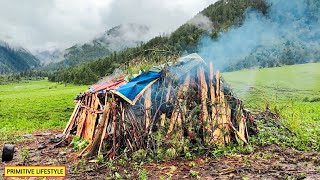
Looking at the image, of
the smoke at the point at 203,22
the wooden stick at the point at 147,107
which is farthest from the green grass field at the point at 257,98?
the wooden stick at the point at 147,107

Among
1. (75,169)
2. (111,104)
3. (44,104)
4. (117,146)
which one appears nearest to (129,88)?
(111,104)

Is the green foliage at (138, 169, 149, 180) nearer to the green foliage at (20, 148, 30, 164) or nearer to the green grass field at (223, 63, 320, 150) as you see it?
the green foliage at (20, 148, 30, 164)

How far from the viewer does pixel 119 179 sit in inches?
300

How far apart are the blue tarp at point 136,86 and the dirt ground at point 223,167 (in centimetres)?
191

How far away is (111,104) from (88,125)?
2.52m

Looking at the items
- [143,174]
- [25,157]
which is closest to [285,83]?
[25,157]

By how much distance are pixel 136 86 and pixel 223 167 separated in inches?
132

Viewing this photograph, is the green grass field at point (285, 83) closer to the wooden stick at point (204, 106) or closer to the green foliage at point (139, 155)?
the wooden stick at point (204, 106)

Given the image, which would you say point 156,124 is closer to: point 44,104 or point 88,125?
point 88,125

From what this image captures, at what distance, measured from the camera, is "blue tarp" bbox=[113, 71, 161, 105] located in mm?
10023

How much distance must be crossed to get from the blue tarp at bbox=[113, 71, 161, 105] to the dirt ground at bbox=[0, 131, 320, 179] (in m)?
1.91

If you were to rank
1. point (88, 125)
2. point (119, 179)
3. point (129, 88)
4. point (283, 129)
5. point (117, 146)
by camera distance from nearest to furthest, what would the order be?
1. point (119, 179)
2. point (117, 146)
3. point (129, 88)
4. point (283, 129)
5. point (88, 125)

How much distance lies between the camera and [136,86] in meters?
10.4

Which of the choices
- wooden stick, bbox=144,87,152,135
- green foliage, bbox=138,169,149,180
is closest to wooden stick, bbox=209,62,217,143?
wooden stick, bbox=144,87,152,135
